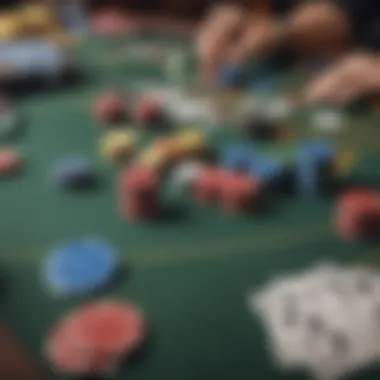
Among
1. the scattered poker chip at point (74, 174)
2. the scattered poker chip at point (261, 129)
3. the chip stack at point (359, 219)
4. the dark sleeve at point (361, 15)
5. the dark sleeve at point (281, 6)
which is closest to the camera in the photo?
the chip stack at point (359, 219)

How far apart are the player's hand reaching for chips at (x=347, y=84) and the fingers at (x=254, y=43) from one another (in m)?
0.14

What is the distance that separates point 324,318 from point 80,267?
0.21 m

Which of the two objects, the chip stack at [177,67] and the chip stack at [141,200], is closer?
the chip stack at [141,200]

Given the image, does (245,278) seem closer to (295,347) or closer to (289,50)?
(295,347)

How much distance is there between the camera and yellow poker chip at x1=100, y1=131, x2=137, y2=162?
2.98 ft

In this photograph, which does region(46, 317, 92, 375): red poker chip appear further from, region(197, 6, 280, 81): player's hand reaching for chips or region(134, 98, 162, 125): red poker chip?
region(197, 6, 280, 81): player's hand reaching for chips

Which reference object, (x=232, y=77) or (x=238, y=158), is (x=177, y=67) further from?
(x=238, y=158)

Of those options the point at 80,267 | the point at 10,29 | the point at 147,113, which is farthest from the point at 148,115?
the point at 10,29

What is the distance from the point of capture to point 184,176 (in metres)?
0.84

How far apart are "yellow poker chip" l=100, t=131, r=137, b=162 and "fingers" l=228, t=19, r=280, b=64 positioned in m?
0.29

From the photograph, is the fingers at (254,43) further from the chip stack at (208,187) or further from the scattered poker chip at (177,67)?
the chip stack at (208,187)

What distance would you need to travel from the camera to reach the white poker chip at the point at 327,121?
3.21 feet

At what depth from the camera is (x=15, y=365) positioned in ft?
1.78

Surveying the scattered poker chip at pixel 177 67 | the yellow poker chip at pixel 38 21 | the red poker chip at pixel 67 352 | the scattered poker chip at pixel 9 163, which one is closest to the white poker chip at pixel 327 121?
the scattered poker chip at pixel 177 67
